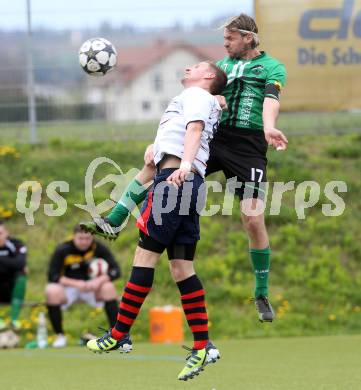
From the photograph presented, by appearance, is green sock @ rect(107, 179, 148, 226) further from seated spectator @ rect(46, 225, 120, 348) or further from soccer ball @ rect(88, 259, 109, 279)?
soccer ball @ rect(88, 259, 109, 279)

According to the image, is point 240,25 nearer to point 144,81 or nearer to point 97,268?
point 97,268

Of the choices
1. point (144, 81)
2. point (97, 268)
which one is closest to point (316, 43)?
point (144, 81)

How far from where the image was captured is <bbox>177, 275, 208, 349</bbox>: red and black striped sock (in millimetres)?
6227

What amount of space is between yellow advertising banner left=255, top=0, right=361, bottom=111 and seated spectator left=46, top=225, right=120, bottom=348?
12.9 feet

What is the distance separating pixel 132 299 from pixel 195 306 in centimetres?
41

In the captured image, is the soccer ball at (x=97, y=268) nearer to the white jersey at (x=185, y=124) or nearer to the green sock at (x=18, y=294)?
the green sock at (x=18, y=294)

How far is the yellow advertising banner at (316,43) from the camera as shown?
1335cm

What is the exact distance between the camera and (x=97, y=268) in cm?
1130

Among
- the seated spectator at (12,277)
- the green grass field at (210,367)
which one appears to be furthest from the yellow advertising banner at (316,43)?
the seated spectator at (12,277)

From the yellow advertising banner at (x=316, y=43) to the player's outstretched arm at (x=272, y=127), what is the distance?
6.90m

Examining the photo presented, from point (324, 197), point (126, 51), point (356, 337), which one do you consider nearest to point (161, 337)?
point (356, 337)

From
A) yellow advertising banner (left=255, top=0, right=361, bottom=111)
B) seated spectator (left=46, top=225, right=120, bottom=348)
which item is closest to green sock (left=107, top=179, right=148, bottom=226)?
seated spectator (left=46, top=225, right=120, bottom=348)

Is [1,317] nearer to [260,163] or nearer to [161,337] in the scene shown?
[161,337]

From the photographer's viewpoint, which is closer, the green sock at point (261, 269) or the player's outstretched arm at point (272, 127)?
the player's outstretched arm at point (272, 127)
